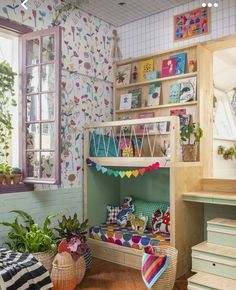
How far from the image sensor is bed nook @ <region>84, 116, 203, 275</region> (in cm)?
306

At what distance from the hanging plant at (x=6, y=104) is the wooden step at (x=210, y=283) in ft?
7.03

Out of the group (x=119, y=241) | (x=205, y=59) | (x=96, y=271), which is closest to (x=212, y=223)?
(x=119, y=241)

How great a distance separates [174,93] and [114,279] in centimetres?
210

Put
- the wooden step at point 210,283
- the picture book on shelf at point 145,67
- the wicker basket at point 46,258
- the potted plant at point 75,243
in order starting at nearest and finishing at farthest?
the wooden step at point 210,283
the wicker basket at point 46,258
the potted plant at point 75,243
the picture book on shelf at point 145,67

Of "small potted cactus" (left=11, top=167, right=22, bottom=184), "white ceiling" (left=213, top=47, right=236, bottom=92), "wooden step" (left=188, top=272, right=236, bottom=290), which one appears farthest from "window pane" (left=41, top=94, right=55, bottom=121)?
"white ceiling" (left=213, top=47, right=236, bottom=92)

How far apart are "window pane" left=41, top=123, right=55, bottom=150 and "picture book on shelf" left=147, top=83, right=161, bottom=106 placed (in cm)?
135

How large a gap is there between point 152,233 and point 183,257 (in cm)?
42

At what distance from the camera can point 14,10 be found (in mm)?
3197

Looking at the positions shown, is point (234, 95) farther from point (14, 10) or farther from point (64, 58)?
point (14, 10)

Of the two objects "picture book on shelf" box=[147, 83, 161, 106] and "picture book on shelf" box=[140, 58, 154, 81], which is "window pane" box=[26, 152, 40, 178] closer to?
"picture book on shelf" box=[147, 83, 161, 106]

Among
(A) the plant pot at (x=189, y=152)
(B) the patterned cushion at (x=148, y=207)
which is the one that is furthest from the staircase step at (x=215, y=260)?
(A) the plant pot at (x=189, y=152)

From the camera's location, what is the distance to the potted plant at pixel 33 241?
280cm

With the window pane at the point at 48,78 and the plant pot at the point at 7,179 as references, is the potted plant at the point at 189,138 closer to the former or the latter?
the window pane at the point at 48,78

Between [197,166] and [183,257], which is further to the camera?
[197,166]
